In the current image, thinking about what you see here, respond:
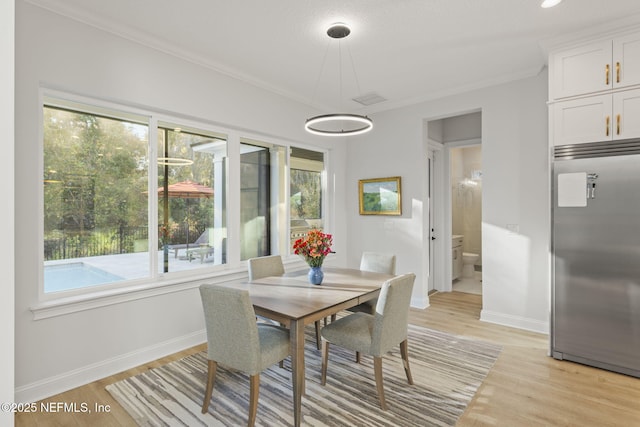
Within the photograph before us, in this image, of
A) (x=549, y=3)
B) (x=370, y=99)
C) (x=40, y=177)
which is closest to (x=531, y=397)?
(x=549, y=3)

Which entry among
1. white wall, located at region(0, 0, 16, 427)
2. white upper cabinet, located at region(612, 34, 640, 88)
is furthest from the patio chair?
white upper cabinet, located at region(612, 34, 640, 88)

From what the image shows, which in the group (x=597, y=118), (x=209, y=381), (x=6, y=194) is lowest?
(x=209, y=381)

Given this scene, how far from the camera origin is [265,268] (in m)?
3.26

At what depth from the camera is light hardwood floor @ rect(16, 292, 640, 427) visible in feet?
6.85

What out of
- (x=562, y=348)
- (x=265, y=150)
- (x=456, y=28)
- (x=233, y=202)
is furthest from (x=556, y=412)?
(x=265, y=150)

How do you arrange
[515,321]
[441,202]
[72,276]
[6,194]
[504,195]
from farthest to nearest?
[441,202], [504,195], [515,321], [72,276], [6,194]

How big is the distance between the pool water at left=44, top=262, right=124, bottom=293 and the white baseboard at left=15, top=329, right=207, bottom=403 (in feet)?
2.12

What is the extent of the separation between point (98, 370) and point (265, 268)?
1.57 metres

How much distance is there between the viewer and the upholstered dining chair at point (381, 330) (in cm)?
217

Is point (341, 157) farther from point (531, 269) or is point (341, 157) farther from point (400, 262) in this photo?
point (531, 269)

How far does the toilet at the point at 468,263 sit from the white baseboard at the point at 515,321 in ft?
8.54

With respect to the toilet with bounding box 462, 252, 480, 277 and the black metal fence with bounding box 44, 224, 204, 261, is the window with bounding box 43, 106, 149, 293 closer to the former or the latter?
the black metal fence with bounding box 44, 224, 204, 261

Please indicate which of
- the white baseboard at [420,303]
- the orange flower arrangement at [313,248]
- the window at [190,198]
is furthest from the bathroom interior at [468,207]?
the window at [190,198]

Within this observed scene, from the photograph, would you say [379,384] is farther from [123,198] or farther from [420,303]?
[123,198]
